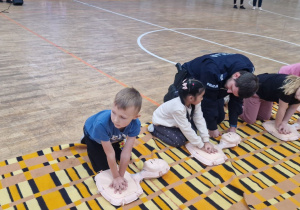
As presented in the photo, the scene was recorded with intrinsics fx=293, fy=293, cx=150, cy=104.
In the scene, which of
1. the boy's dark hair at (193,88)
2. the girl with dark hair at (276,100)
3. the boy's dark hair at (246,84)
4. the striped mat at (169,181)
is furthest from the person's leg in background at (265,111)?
the boy's dark hair at (193,88)

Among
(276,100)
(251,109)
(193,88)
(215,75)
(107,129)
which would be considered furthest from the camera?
(251,109)

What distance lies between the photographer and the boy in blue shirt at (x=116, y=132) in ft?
5.09

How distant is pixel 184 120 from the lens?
2154 mm

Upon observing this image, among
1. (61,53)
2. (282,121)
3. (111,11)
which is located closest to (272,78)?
(282,121)

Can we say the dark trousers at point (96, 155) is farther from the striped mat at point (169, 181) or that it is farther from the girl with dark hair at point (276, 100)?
the girl with dark hair at point (276, 100)

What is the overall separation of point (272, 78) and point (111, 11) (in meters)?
6.13

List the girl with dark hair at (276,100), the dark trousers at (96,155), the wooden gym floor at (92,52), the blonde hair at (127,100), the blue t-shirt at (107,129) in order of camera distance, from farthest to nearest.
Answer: the wooden gym floor at (92,52)
the girl with dark hair at (276,100)
the dark trousers at (96,155)
the blue t-shirt at (107,129)
the blonde hair at (127,100)

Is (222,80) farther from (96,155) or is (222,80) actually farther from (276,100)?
(96,155)

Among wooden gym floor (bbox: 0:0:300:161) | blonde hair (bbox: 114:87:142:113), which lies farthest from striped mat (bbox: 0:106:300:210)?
blonde hair (bbox: 114:87:142:113)

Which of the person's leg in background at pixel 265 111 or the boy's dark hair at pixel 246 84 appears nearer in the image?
the boy's dark hair at pixel 246 84

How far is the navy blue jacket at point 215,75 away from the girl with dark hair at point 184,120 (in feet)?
0.49

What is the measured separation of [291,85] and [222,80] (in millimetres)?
591

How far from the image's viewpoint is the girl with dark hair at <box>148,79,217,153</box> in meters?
2.05

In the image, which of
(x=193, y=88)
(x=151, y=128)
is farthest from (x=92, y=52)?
(x=193, y=88)
